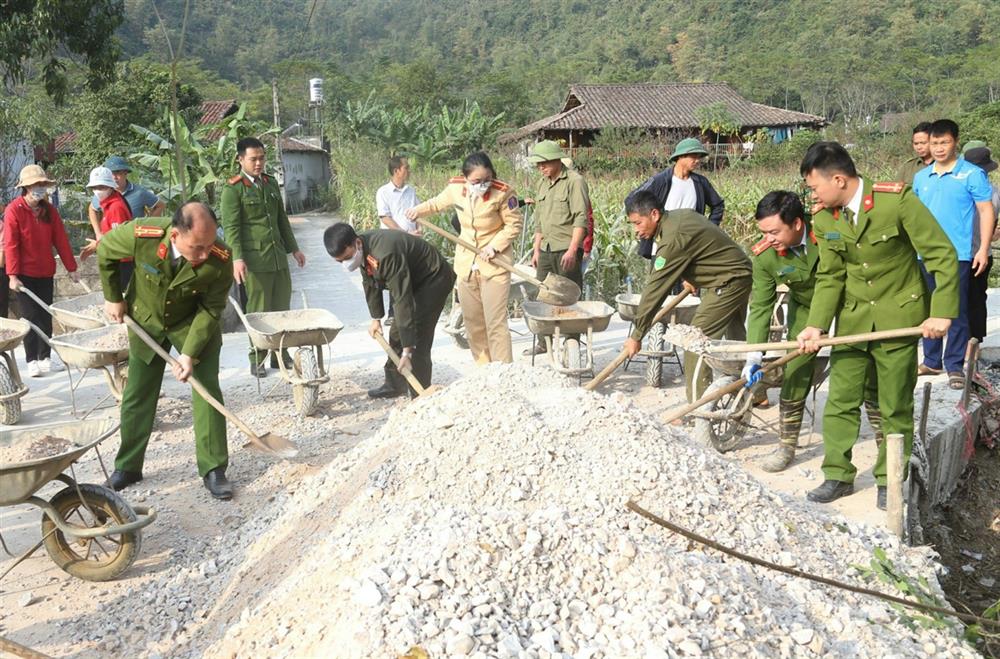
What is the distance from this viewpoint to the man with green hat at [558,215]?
6.93m

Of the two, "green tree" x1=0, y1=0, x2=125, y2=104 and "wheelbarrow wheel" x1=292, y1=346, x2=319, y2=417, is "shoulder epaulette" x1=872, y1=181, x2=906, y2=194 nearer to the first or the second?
"wheelbarrow wheel" x1=292, y1=346, x2=319, y2=417

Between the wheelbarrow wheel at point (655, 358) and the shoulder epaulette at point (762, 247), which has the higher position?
the shoulder epaulette at point (762, 247)

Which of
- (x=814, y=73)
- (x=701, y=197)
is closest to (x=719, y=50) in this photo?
(x=814, y=73)

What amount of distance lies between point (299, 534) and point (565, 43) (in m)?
76.9

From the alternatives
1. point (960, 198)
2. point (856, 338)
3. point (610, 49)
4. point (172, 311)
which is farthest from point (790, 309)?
point (610, 49)

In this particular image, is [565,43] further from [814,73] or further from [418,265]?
[418,265]

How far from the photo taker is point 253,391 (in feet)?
22.4

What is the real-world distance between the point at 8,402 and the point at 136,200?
2.04 metres

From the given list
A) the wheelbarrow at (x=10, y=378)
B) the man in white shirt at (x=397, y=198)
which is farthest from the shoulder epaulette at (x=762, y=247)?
the wheelbarrow at (x=10, y=378)

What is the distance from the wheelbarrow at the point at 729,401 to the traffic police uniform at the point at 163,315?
9.03ft

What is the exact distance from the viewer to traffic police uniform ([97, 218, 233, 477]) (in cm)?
448

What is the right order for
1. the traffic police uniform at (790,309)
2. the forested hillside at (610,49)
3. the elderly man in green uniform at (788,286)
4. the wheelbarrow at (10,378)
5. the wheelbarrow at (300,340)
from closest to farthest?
the elderly man in green uniform at (788,286), the traffic police uniform at (790,309), the wheelbarrow at (300,340), the wheelbarrow at (10,378), the forested hillside at (610,49)

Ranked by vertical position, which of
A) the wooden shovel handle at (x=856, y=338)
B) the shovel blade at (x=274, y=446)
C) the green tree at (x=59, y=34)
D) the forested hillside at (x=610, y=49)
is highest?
the forested hillside at (x=610, y=49)

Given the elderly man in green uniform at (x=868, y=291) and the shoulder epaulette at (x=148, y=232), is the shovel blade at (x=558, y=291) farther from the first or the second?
the shoulder epaulette at (x=148, y=232)
